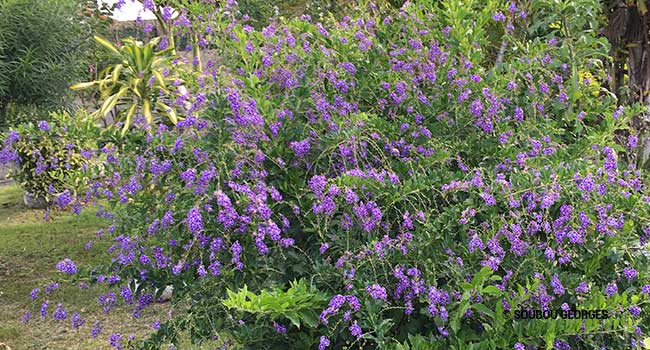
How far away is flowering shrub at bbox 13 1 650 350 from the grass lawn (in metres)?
0.98

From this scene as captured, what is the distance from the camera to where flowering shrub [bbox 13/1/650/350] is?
1.72 m

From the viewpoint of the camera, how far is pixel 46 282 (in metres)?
4.57

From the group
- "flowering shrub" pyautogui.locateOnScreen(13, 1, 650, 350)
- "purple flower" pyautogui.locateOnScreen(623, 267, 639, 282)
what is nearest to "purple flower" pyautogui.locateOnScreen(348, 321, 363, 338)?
"flowering shrub" pyautogui.locateOnScreen(13, 1, 650, 350)

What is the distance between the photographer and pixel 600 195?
1857 mm

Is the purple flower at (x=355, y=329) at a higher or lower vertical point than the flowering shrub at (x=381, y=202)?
lower

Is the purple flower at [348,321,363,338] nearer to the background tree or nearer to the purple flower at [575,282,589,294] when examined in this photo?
the purple flower at [575,282,589,294]

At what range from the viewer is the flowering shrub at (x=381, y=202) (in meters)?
1.72

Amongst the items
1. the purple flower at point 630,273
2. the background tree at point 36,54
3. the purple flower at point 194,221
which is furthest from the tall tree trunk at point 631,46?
the background tree at point 36,54

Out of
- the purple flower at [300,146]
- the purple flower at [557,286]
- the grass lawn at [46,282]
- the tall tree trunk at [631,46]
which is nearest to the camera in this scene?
the purple flower at [557,286]

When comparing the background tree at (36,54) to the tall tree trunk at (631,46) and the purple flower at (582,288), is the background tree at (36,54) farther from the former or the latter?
the purple flower at (582,288)

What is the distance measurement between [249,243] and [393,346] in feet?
1.68

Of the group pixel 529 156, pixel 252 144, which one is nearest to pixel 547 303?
pixel 529 156

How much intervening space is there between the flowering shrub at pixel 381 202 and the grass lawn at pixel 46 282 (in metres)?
0.98

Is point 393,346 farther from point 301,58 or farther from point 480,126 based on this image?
point 301,58
